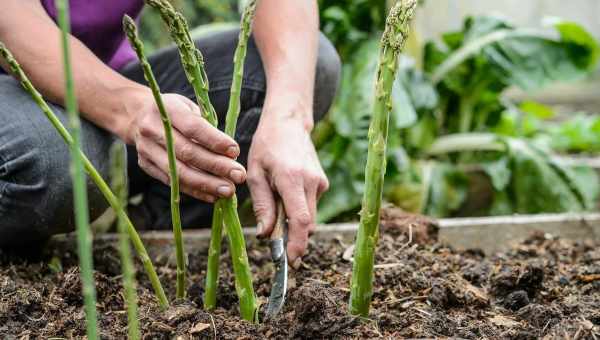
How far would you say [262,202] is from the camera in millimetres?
1383

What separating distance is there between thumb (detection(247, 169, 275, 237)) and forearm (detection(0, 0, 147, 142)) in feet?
1.01

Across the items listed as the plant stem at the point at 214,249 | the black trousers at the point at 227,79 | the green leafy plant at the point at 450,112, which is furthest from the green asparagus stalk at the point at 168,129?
the green leafy plant at the point at 450,112

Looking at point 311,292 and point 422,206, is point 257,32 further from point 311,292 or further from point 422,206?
point 422,206

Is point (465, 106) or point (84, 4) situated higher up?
point (84, 4)

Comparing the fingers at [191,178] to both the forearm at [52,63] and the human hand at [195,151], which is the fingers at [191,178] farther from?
the forearm at [52,63]

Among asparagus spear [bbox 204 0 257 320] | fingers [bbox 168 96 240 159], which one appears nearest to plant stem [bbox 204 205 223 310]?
asparagus spear [bbox 204 0 257 320]

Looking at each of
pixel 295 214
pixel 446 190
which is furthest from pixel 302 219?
pixel 446 190

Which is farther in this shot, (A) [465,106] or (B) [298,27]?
(A) [465,106]

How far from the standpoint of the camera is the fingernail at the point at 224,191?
1.21 meters

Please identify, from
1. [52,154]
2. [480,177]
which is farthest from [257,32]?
[480,177]

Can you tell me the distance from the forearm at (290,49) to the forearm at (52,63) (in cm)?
33

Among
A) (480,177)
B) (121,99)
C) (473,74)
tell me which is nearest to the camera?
(121,99)

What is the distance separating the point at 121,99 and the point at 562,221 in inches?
55.5

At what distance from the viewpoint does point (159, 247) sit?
2.00m
